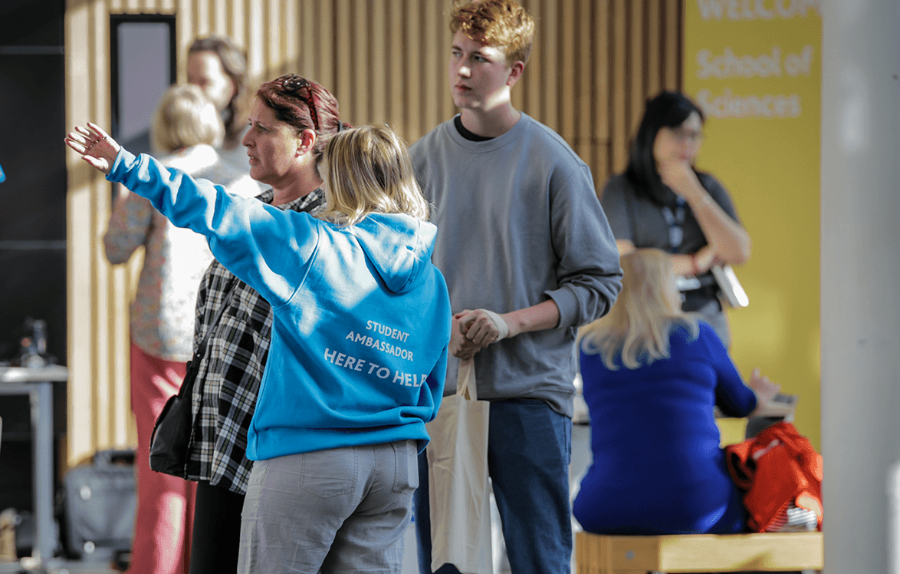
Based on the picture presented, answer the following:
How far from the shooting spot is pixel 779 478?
253 cm

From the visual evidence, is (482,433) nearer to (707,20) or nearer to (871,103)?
(871,103)

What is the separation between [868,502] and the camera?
1.96 meters

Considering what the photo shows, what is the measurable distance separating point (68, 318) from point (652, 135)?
3.41 metres

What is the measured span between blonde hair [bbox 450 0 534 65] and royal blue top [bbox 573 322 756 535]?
3.57 feet

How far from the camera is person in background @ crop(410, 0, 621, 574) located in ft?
5.80

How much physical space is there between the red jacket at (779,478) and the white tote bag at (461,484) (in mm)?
1134

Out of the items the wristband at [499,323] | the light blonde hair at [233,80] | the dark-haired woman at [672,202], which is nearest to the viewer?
A: the wristband at [499,323]

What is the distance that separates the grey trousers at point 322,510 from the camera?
4.25 feet

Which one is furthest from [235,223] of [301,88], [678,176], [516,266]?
[678,176]

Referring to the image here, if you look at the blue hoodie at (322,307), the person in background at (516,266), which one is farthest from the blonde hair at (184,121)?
the blue hoodie at (322,307)

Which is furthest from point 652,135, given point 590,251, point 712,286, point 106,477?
point 106,477

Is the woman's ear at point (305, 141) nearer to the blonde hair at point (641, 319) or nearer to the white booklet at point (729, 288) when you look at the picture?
the blonde hair at point (641, 319)

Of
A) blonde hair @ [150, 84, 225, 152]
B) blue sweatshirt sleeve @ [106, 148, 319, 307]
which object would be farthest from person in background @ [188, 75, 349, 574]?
blonde hair @ [150, 84, 225, 152]

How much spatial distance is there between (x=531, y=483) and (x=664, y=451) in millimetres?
917
